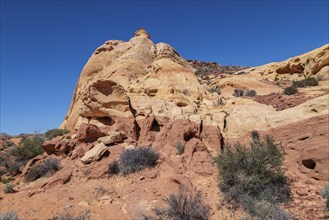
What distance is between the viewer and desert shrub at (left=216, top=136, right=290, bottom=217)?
23.3 ft

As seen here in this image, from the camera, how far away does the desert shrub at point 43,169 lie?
9.75 metres

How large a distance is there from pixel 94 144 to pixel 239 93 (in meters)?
12.2

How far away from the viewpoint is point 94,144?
402 inches

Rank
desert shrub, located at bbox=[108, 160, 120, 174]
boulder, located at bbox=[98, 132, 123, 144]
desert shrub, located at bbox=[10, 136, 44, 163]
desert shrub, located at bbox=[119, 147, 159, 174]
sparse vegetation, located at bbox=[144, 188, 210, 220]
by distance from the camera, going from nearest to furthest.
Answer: sparse vegetation, located at bbox=[144, 188, 210, 220] → desert shrub, located at bbox=[119, 147, 159, 174] → desert shrub, located at bbox=[108, 160, 120, 174] → boulder, located at bbox=[98, 132, 123, 144] → desert shrub, located at bbox=[10, 136, 44, 163]

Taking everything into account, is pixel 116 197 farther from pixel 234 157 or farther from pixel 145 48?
pixel 145 48

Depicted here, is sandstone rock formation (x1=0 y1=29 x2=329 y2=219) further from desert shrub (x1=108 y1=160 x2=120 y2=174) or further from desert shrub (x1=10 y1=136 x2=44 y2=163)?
desert shrub (x1=10 y1=136 x2=44 y2=163)

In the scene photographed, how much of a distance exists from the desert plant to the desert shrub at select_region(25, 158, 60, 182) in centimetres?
486

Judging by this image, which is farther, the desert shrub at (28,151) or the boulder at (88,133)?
the desert shrub at (28,151)

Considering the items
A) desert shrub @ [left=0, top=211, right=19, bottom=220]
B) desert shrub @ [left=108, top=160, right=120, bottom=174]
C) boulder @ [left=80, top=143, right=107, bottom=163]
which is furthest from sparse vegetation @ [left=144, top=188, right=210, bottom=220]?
boulder @ [left=80, top=143, right=107, bottom=163]

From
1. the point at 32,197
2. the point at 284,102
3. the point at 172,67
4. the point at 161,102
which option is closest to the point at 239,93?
the point at 172,67

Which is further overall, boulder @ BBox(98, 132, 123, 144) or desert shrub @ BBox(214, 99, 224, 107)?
desert shrub @ BBox(214, 99, 224, 107)

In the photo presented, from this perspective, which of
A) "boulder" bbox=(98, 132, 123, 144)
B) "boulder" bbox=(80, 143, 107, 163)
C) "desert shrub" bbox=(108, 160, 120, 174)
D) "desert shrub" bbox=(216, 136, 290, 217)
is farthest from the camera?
"boulder" bbox=(98, 132, 123, 144)

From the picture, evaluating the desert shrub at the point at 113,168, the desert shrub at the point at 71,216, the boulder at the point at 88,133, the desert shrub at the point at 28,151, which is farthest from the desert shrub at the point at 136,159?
the desert shrub at the point at 28,151

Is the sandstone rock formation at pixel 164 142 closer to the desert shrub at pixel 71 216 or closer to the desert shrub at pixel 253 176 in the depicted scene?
the desert shrub at pixel 71 216
